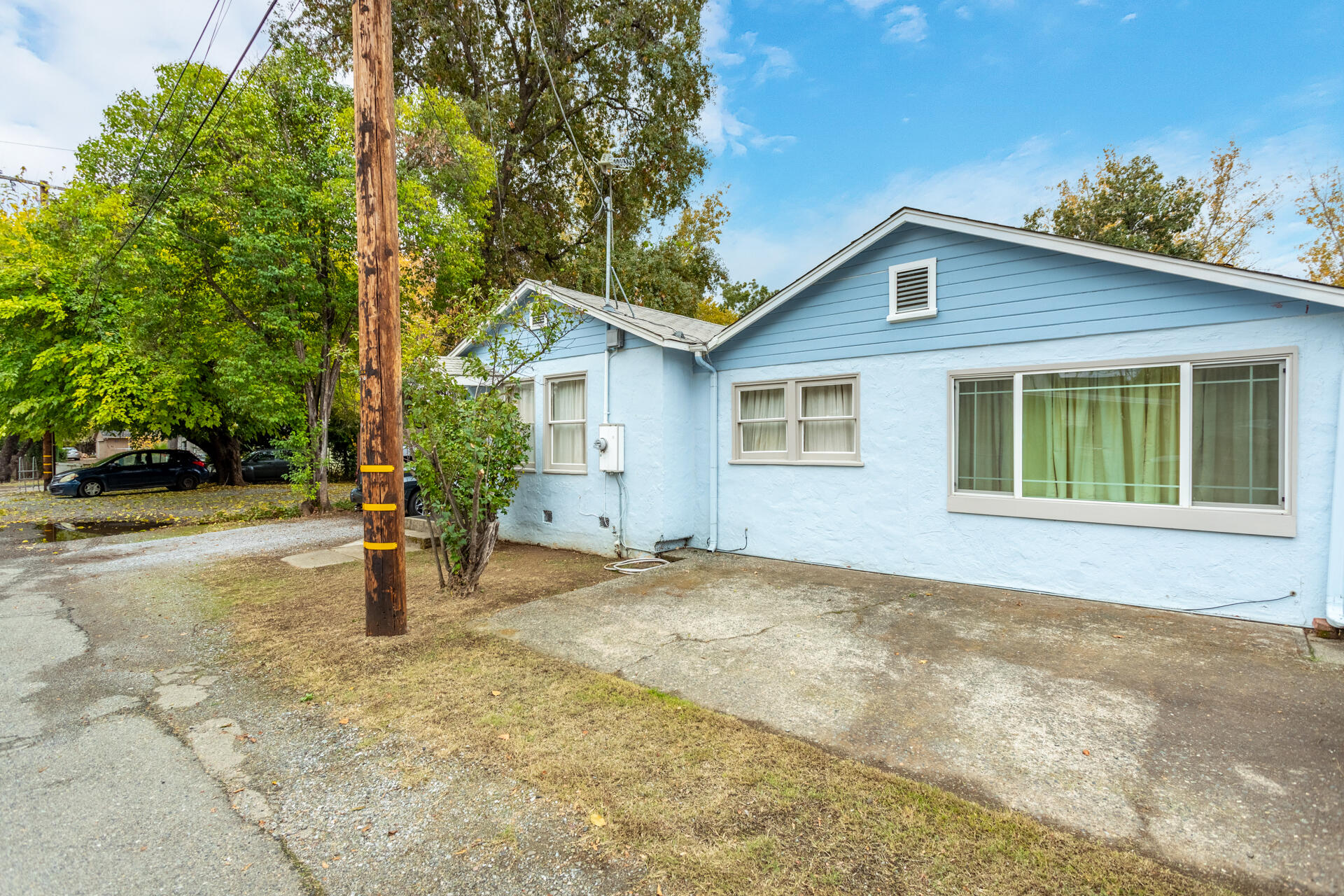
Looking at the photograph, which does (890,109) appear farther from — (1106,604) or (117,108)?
(117,108)

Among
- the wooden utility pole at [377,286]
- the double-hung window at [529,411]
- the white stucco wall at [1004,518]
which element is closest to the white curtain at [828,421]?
the white stucco wall at [1004,518]

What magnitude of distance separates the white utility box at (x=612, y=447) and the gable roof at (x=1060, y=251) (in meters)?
1.84

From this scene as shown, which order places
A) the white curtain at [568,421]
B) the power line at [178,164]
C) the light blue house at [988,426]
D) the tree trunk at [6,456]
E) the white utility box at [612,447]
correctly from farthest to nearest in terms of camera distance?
the tree trunk at [6,456]
the white curtain at [568,421]
the white utility box at [612,447]
the power line at [178,164]
the light blue house at [988,426]

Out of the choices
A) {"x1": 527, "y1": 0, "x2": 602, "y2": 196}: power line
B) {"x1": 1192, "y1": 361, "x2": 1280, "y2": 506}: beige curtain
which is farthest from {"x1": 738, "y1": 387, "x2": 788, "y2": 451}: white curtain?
{"x1": 527, "y1": 0, "x2": 602, "y2": 196}: power line

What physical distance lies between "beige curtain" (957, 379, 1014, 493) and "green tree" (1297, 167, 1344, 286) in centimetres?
2058

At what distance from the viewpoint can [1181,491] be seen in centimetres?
557

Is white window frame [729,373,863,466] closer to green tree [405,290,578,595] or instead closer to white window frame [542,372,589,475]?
white window frame [542,372,589,475]

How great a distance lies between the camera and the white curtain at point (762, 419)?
8250 mm

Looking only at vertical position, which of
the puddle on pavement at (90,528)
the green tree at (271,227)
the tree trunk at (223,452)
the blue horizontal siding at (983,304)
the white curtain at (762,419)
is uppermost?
the green tree at (271,227)

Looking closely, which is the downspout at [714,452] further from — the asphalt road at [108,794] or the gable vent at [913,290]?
the asphalt road at [108,794]

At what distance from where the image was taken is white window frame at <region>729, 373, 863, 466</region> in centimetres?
749

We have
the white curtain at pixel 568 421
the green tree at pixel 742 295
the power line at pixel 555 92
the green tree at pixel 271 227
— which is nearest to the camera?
the white curtain at pixel 568 421

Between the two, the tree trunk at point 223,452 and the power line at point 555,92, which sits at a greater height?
the power line at point 555,92

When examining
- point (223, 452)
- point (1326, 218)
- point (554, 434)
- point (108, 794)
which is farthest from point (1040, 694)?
point (223, 452)
